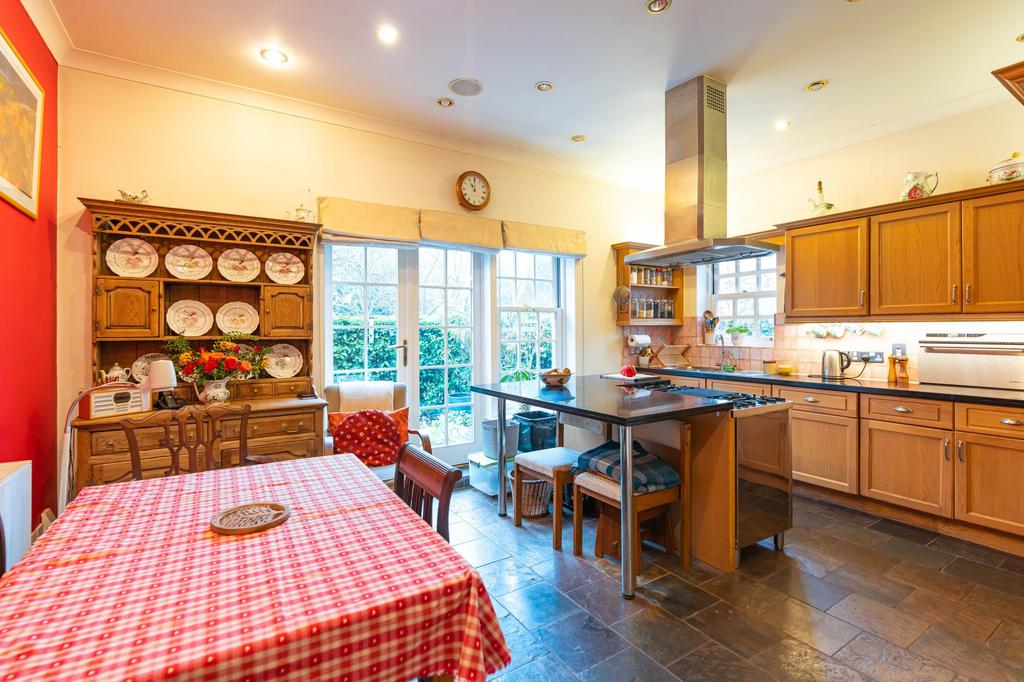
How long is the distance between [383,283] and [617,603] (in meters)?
2.77

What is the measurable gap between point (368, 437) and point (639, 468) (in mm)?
1525

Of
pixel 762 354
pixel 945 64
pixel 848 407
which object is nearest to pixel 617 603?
pixel 848 407

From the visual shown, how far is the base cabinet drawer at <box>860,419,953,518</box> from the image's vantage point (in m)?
2.92

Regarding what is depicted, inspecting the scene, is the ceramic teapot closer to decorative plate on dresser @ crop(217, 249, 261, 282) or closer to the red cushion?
the red cushion

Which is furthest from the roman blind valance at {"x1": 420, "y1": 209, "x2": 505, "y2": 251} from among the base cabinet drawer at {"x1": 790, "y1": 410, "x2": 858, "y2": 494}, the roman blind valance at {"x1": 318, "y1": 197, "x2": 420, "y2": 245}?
the base cabinet drawer at {"x1": 790, "y1": 410, "x2": 858, "y2": 494}

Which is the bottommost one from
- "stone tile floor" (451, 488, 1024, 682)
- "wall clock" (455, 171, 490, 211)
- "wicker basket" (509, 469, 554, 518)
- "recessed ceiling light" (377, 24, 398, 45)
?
"stone tile floor" (451, 488, 1024, 682)

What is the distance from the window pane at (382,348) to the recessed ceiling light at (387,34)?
78.0 inches

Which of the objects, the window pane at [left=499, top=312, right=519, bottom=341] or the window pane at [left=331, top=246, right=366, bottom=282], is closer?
the window pane at [left=331, top=246, right=366, bottom=282]

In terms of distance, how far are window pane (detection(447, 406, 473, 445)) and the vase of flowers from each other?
65.8 inches

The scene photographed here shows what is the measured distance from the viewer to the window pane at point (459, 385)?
4211 millimetres

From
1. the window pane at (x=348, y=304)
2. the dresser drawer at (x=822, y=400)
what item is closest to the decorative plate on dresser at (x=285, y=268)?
the window pane at (x=348, y=304)

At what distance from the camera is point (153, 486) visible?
65.8 inches

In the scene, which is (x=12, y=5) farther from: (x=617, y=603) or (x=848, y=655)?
(x=848, y=655)

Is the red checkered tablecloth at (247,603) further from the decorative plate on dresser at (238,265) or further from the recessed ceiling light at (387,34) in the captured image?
the recessed ceiling light at (387,34)
